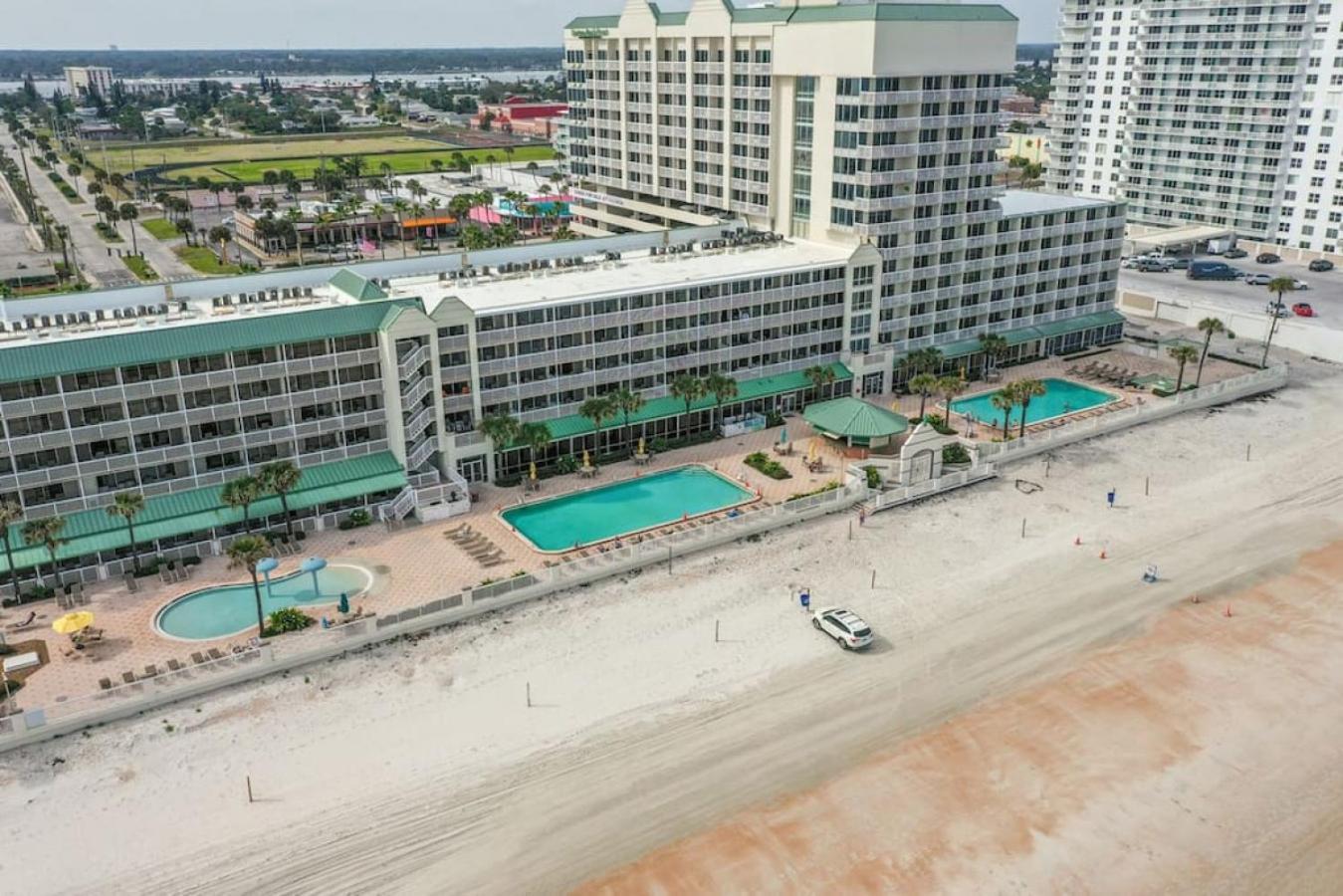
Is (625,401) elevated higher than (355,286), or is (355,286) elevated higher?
(355,286)

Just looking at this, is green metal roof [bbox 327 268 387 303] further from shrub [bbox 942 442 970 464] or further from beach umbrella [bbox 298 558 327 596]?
shrub [bbox 942 442 970 464]

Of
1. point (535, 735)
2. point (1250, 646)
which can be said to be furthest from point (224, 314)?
point (1250, 646)

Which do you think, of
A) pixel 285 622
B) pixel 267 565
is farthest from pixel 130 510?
pixel 285 622

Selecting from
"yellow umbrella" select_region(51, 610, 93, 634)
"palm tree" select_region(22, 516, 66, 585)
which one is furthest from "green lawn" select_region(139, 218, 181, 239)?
"yellow umbrella" select_region(51, 610, 93, 634)

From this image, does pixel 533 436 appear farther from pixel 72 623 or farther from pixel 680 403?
pixel 72 623

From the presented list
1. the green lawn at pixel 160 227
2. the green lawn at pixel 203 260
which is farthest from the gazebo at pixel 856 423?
the green lawn at pixel 160 227

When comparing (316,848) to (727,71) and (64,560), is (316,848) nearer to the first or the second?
(64,560)
